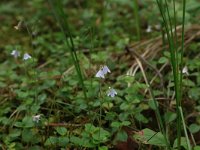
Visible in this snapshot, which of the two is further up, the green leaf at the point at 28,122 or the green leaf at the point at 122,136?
the green leaf at the point at 28,122

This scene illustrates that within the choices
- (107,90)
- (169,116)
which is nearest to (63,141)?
(107,90)

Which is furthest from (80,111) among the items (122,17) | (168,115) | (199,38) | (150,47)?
(122,17)

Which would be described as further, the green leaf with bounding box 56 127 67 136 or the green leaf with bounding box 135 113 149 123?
the green leaf with bounding box 135 113 149 123

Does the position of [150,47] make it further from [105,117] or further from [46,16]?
[46,16]

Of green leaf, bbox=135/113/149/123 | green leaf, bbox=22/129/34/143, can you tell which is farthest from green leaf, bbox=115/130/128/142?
green leaf, bbox=22/129/34/143

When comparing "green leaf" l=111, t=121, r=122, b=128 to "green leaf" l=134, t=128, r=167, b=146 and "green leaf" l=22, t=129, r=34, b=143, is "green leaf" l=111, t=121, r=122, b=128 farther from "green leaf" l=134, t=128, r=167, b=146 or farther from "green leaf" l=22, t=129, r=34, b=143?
"green leaf" l=22, t=129, r=34, b=143

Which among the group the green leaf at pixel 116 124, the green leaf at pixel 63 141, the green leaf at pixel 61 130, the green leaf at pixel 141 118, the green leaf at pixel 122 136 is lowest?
the green leaf at pixel 63 141

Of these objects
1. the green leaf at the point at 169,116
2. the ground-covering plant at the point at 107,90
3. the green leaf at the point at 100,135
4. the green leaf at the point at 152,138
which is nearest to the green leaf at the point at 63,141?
the ground-covering plant at the point at 107,90

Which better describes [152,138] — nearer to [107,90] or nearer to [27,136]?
[107,90]

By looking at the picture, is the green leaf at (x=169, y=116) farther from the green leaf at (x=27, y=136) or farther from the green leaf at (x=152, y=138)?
the green leaf at (x=27, y=136)
